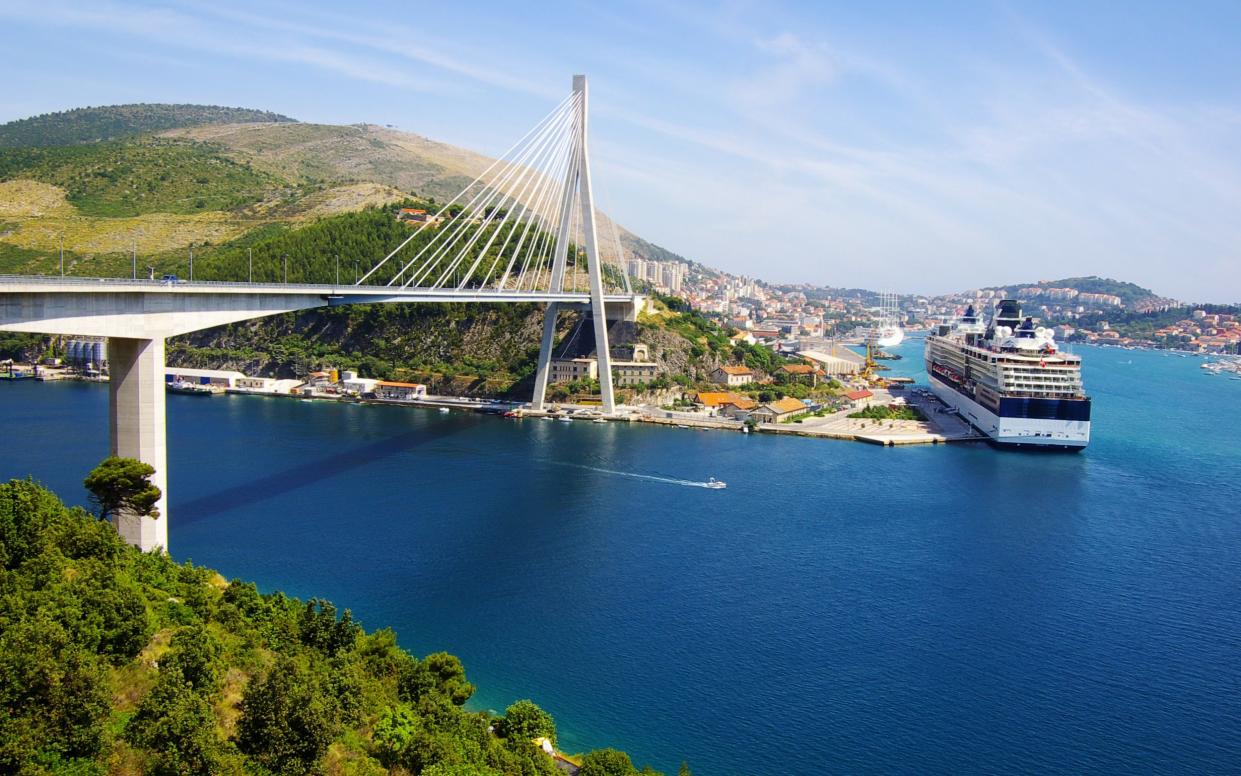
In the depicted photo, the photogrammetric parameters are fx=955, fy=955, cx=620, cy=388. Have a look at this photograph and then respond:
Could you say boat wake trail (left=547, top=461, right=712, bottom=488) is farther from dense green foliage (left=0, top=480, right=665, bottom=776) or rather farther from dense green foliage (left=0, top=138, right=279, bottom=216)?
dense green foliage (left=0, top=138, right=279, bottom=216)

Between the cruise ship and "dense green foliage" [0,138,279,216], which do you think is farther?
"dense green foliage" [0,138,279,216]

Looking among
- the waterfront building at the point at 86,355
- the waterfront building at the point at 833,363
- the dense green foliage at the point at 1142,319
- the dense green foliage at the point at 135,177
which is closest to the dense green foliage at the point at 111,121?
the dense green foliage at the point at 135,177

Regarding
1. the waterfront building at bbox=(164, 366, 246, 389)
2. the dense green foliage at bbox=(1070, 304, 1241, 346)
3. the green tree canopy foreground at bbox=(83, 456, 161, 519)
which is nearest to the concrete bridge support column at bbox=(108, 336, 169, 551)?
the green tree canopy foreground at bbox=(83, 456, 161, 519)

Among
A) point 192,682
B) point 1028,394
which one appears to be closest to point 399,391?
point 1028,394

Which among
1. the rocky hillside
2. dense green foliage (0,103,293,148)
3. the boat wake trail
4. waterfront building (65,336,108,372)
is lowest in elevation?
the boat wake trail

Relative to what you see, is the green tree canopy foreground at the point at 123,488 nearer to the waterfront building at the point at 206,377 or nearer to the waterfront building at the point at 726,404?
the waterfront building at the point at 726,404

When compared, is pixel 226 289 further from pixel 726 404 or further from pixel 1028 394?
pixel 1028 394

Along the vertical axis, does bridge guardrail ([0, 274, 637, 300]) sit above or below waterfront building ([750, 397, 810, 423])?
above
